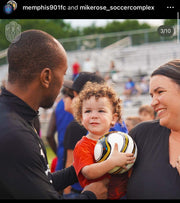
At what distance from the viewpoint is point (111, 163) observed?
2340mm

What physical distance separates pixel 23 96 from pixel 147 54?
1766 centimetres

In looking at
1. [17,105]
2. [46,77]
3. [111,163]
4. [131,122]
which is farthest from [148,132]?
[131,122]

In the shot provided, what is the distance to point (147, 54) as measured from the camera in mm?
18844

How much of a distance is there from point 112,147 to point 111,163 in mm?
162

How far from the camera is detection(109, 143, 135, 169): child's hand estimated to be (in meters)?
2.33

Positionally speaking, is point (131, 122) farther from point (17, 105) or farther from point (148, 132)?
point (17, 105)

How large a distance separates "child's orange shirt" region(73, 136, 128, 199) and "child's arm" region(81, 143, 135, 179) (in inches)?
5.0

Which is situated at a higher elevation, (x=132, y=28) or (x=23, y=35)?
(x=132, y=28)

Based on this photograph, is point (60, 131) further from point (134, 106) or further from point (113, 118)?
→ point (134, 106)

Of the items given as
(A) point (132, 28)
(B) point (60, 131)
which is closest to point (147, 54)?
(B) point (60, 131)

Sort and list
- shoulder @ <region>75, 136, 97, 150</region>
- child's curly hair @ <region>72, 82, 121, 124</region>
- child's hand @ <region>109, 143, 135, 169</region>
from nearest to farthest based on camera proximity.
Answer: child's hand @ <region>109, 143, 135, 169</region> < shoulder @ <region>75, 136, 97, 150</region> < child's curly hair @ <region>72, 82, 121, 124</region>
